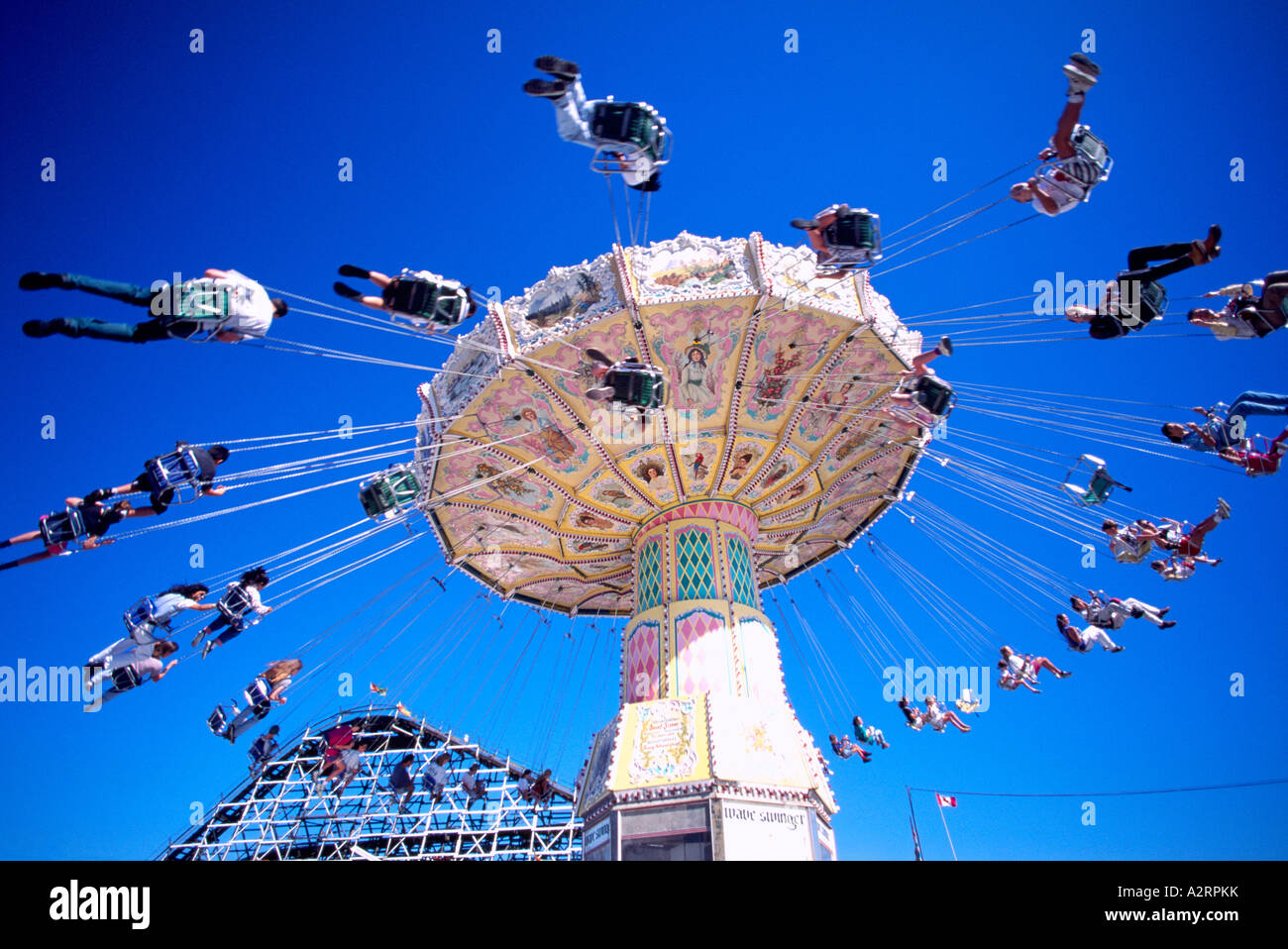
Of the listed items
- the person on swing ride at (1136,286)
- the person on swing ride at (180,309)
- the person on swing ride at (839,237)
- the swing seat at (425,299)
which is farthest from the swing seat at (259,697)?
the person on swing ride at (1136,286)

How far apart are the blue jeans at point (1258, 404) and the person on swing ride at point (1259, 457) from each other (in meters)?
0.36

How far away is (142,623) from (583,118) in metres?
7.60

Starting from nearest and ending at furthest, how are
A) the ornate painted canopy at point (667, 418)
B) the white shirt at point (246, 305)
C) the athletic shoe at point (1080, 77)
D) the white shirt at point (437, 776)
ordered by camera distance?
the white shirt at point (246, 305) < the athletic shoe at point (1080, 77) < the ornate painted canopy at point (667, 418) < the white shirt at point (437, 776)

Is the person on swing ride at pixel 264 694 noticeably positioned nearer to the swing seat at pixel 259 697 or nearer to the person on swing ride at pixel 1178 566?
the swing seat at pixel 259 697

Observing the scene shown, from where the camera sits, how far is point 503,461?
1271 centimetres

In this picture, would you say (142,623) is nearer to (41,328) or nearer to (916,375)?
(41,328)

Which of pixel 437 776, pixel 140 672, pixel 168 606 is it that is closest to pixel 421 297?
pixel 168 606

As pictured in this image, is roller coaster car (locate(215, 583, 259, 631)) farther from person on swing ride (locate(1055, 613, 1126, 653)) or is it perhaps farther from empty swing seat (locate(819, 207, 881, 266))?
person on swing ride (locate(1055, 613, 1126, 653))

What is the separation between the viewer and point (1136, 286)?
8.25 m

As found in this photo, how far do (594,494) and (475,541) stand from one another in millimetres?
2628

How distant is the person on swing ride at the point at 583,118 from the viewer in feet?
24.2

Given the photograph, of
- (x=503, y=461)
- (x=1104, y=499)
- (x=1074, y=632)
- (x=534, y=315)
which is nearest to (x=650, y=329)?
(x=534, y=315)

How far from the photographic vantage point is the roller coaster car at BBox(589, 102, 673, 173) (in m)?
7.71
